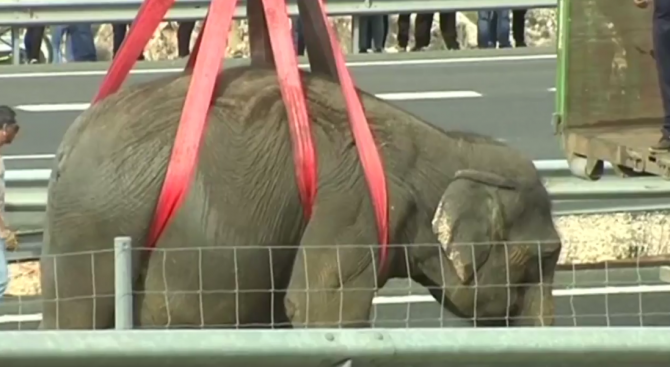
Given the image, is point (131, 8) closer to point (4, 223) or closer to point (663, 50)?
point (4, 223)

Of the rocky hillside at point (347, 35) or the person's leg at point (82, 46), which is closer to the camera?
the rocky hillside at point (347, 35)

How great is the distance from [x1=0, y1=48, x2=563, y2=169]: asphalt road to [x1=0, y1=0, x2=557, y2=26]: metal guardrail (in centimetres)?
65

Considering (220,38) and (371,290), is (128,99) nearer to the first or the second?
(220,38)

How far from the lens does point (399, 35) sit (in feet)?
58.2

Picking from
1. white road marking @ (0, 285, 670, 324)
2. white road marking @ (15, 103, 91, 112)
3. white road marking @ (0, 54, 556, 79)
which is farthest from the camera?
white road marking @ (0, 54, 556, 79)

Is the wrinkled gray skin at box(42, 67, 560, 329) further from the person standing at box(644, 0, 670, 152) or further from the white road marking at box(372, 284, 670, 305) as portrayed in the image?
the white road marking at box(372, 284, 670, 305)

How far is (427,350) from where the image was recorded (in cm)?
337

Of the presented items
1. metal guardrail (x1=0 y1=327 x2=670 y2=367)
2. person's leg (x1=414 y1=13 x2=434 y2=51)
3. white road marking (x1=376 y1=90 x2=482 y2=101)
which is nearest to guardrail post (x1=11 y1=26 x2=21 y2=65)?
person's leg (x1=414 y1=13 x2=434 y2=51)

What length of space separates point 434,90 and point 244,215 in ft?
33.1

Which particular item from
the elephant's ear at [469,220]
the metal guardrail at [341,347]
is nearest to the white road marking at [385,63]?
the elephant's ear at [469,220]

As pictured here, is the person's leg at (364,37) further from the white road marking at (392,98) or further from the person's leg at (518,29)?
the white road marking at (392,98)

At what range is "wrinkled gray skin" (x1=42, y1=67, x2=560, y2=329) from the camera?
5320 mm

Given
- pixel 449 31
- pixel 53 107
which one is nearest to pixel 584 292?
pixel 53 107

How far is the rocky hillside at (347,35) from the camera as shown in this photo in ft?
56.6
